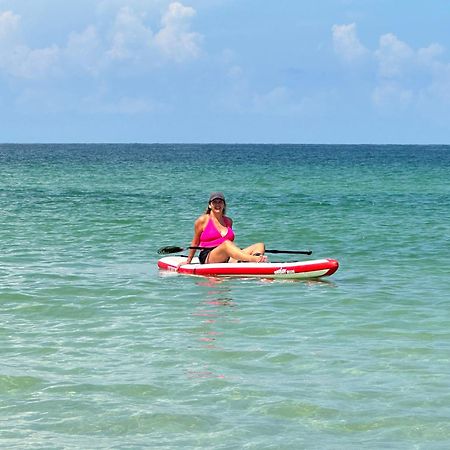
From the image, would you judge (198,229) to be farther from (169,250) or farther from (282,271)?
(169,250)

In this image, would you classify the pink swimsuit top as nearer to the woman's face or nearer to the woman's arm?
the woman's arm

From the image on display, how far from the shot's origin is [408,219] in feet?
95.9

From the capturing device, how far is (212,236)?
1599 cm

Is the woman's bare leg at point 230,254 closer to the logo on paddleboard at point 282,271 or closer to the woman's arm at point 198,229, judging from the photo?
the woman's arm at point 198,229

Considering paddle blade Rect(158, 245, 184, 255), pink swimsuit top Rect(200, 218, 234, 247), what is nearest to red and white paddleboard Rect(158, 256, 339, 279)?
pink swimsuit top Rect(200, 218, 234, 247)

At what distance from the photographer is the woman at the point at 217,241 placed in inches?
618

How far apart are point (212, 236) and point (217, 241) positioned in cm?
12

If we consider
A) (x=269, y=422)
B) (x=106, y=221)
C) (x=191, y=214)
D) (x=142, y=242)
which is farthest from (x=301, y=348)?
(x=191, y=214)

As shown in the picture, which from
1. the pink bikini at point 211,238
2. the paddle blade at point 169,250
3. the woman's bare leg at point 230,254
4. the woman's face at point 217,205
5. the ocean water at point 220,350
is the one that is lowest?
the ocean water at point 220,350

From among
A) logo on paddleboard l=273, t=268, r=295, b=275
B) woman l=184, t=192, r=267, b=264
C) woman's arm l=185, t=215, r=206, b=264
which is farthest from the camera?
woman's arm l=185, t=215, r=206, b=264

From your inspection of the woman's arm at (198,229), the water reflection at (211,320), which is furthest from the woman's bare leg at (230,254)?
the water reflection at (211,320)

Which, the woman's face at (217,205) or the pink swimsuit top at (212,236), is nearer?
the woman's face at (217,205)

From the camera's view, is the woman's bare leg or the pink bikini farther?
the pink bikini

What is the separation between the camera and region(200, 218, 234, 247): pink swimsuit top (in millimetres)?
15891
